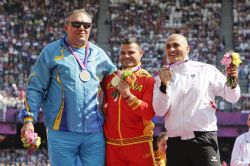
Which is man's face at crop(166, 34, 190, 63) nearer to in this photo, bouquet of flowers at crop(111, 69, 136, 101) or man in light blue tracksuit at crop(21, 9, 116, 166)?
bouquet of flowers at crop(111, 69, 136, 101)

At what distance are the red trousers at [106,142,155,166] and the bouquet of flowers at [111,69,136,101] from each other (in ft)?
1.65

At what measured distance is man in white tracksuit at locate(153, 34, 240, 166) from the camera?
6016 mm

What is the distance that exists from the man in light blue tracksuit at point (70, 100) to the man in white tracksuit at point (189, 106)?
658mm

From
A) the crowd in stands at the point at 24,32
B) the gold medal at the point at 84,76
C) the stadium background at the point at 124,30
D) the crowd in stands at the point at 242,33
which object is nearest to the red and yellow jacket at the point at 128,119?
the gold medal at the point at 84,76

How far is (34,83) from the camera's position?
621 cm

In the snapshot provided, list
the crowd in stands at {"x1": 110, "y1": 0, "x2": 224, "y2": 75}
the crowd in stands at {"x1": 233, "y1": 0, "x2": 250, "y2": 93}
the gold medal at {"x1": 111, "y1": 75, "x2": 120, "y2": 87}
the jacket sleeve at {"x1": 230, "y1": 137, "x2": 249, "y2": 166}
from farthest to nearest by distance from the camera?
1. the crowd in stands at {"x1": 110, "y1": 0, "x2": 224, "y2": 75}
2. the crowd in stands at {"x1": 233, "y1": 0, "x2": 250, "y2": 93}
3. the jacket sleeve at {"x1": 230, "y1": 137, "x2": 249, "y2": 166}
4. the gold medal at {"x1": 111, "y1": 75, "x2": 120, "y2": 87}

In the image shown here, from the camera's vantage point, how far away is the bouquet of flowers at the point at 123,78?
5.94 meters

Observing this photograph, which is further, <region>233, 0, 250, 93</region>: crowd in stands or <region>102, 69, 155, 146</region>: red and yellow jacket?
<region>233, 0, 250, 93</region>: crowd in stands

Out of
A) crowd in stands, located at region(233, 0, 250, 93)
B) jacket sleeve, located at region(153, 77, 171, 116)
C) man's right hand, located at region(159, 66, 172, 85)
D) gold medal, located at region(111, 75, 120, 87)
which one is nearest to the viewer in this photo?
man's right hand, located at region(159, 66, 172, 85)

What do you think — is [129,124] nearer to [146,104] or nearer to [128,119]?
[128,119]

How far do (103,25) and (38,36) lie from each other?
2.85m

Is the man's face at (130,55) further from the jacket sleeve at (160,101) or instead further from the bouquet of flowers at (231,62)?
the bouquet of flowers at (231,62)

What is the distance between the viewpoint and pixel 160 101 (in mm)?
5977

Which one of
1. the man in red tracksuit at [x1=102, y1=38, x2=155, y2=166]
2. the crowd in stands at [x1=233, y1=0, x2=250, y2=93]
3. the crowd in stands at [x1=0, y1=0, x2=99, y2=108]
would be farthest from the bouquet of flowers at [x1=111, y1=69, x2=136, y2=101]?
the crowd in stands at [x1=233, y1=0, x2=250, y2=93]
